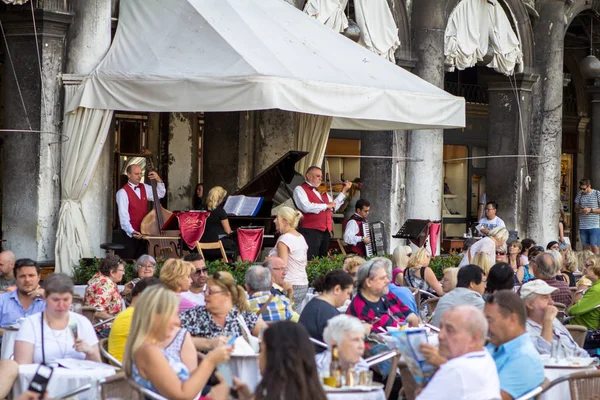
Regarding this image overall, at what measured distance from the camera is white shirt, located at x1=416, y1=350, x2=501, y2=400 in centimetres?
556

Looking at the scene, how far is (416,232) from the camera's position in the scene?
1677 centimetres

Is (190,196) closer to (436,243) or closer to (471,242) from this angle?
(436,243)

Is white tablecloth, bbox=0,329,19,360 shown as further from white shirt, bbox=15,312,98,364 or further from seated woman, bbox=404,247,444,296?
seated woman, bbox=404,247,444,296

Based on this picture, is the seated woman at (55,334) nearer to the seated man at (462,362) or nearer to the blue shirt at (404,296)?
the seated man at (462,362)

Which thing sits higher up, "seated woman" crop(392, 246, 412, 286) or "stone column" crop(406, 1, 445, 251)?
"stone column" crop(406, 1, 445, 251)

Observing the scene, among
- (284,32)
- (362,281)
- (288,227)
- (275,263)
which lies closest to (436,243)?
(284,32)

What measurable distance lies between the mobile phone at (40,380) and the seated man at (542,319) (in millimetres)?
3305

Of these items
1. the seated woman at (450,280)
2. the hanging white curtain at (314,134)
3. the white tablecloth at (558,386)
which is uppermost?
the hanging white curtain at (314,134)

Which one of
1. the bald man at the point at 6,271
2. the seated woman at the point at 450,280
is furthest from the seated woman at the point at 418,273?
the bald man at the point at 6,271

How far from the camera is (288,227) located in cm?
1153

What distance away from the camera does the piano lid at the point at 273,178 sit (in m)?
15.2

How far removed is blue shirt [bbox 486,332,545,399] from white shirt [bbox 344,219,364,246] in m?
9.48

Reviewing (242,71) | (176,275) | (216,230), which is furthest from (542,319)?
(216,230)

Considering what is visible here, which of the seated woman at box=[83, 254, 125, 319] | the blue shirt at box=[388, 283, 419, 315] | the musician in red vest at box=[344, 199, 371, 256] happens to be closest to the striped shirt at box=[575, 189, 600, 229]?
the musician in red vest at box=[344, 199, 371, 256]
